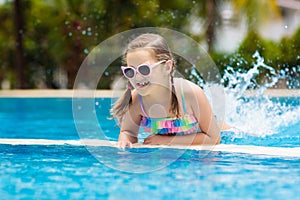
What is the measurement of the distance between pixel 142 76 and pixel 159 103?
0.42 meters

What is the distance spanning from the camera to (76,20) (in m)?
16.9

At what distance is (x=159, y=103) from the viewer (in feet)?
14.9

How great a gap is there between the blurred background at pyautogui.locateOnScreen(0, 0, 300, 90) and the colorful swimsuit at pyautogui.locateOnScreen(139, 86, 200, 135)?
10.1 meters

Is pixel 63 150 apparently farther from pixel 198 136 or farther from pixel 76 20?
pixel 76 20

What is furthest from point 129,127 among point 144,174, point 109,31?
point 109,31

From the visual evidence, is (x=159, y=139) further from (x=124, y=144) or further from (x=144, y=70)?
(x=144, y=70)

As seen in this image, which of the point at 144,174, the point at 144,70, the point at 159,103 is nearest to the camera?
the point at 144,174

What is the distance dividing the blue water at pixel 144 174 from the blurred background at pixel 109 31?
9990 mm

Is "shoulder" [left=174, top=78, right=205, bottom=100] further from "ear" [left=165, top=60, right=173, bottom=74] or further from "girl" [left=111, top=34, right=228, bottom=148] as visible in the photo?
"ear" [left=165, top=60, right=173, bottom=74]

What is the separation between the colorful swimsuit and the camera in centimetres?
464

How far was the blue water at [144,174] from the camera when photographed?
329cm

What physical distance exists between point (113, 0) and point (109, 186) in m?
13.6

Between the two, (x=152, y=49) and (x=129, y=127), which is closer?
(x=152, y=49)

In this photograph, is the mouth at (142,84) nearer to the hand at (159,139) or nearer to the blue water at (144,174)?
the blue water at (144,174)
